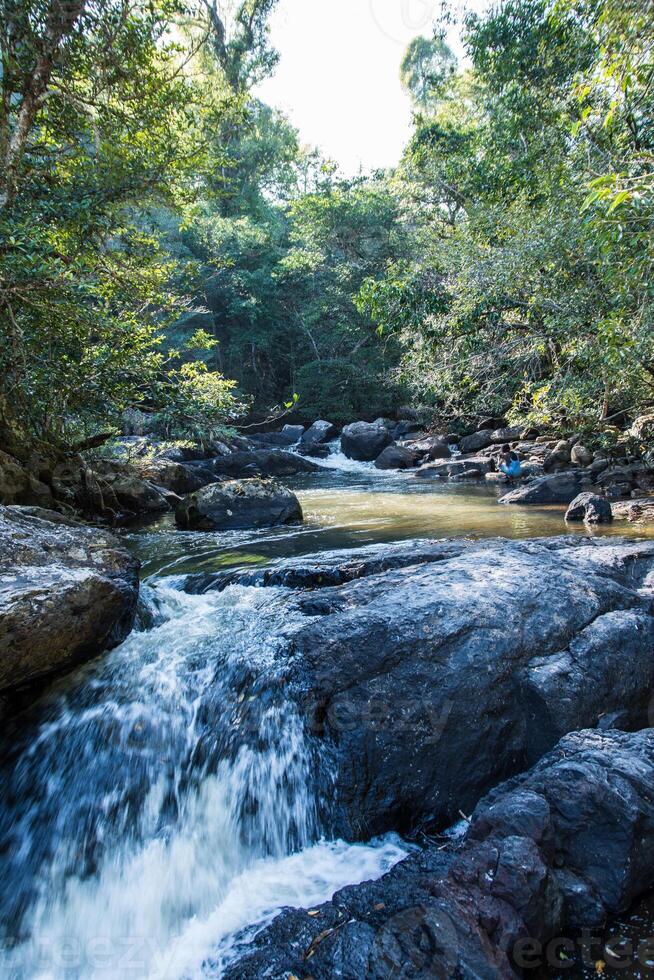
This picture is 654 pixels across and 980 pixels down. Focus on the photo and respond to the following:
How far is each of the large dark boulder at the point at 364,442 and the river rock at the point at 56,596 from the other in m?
16.1

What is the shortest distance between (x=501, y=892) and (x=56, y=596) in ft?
10.2

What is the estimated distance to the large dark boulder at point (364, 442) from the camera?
20.7 m

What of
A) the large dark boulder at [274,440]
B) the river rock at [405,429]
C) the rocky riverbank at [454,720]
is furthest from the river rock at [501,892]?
the river rock at [405,429]

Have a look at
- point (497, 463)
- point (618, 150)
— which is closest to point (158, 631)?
point (618, 150)

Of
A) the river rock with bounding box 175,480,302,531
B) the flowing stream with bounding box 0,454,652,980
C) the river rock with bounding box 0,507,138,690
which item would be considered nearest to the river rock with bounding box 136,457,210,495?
the river rock with bounding box 175,480,302,531

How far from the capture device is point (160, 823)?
10.4ft

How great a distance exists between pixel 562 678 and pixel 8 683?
11.5 ft

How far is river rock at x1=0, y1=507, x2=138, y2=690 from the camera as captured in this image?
3.57 metres

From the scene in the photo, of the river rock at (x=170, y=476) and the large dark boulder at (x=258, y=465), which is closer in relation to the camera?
the river rock at (x=170, y=476)

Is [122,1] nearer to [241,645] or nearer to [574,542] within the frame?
[241,645]

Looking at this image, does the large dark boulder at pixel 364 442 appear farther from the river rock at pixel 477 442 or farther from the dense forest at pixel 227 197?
the dense forest at pixel 227 197

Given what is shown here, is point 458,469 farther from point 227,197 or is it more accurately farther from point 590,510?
point 227,197

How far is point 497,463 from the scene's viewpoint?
1616cm

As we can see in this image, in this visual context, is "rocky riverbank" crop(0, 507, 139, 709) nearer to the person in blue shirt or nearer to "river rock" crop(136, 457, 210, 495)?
"river rock" crop(136, 457, 210, 495)
